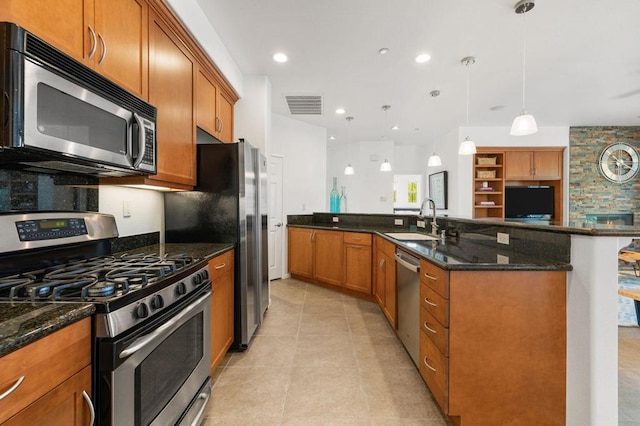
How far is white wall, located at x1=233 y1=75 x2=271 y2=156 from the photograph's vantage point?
319 cm

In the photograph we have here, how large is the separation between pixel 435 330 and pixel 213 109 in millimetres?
2592

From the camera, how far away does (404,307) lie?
89.1 inches

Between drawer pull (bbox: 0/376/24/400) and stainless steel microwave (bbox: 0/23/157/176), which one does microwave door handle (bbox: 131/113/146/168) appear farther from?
drawer pull (bbox: 0/376/24/400)

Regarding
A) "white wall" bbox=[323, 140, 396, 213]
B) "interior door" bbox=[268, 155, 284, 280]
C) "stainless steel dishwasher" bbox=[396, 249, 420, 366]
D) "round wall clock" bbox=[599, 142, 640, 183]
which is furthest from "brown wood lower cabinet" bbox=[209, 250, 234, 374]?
"round wall clock" bbox=[599, 142, 640, 183]

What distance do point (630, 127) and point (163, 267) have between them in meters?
7.96

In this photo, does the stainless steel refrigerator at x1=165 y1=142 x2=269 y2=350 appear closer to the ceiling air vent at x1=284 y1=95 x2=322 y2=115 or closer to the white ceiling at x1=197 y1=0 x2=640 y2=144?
the white ceiling at x1=197 y1=0 x2=640 y2=144

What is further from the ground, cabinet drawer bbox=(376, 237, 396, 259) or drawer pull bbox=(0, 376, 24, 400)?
cabinet drawer bbox=(376, 237, 396, 259)

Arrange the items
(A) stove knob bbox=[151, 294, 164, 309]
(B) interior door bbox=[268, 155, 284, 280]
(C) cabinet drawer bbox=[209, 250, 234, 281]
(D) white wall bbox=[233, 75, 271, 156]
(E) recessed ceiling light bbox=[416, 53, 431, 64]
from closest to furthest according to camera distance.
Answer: (A) stove knob bbox=[151, 294, 164, 309], (C) cabinet drawer bbox=[209, 250, 234, 281], (E) recessed ceiling light bbox=[416, 53, 431, 64], (D) white wall bbox=[233, 75, 271, 156], (B) interior door bbox=[268, 155, 284, 280]

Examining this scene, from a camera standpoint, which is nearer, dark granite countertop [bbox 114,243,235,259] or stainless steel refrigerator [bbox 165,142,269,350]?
dark granite countertop [bbox 114,243,235,259]

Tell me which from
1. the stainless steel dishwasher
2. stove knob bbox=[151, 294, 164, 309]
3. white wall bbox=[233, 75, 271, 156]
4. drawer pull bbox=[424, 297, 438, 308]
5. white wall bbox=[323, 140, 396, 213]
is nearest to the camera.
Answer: stove knob bbox=[151, 294, 164, 309]

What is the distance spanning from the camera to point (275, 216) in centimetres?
446

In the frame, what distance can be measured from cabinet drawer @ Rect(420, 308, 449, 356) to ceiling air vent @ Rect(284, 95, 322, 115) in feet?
10.2

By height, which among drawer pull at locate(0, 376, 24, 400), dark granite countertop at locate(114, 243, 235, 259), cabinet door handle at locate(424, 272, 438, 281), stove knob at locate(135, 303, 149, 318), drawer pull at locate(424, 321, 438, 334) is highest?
dark granite countertop at locate(114, 243, 235, 259)

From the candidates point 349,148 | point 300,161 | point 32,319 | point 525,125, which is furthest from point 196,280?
point 349,148
